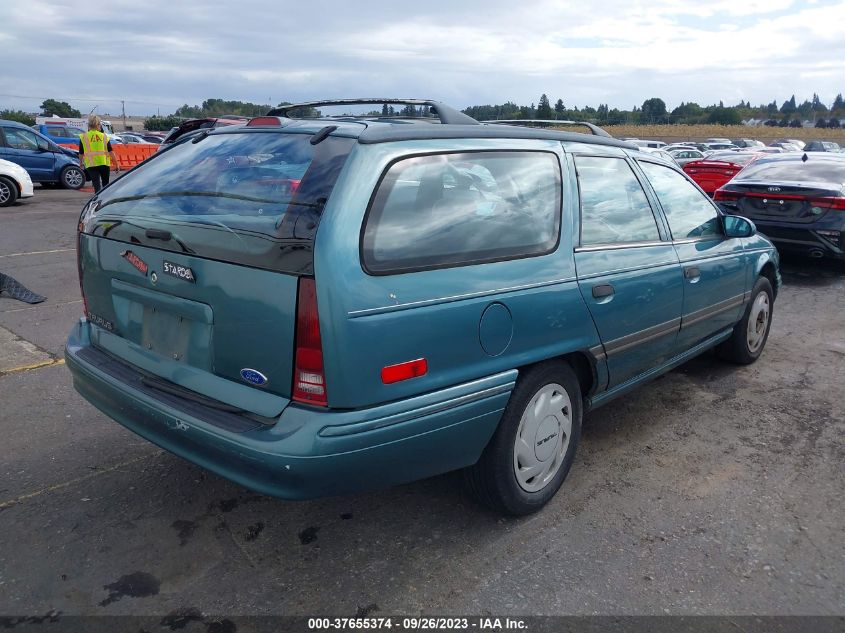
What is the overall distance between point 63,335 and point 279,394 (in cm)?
378

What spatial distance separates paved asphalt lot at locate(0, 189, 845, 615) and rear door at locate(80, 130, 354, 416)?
0.70 m

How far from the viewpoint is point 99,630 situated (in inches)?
92.5

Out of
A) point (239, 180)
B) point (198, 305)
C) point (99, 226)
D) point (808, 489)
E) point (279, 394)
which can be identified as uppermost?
point (239, 180)

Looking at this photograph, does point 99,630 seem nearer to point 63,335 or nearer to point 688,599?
point 688,599

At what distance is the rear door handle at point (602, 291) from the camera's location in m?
3.24

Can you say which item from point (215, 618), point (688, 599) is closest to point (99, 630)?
point (215, 618)

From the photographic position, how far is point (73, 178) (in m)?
17.8

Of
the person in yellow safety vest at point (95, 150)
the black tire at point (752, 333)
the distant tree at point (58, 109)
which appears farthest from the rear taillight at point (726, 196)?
the distant tree at point (58, 109)

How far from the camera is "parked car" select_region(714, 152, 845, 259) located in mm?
8203

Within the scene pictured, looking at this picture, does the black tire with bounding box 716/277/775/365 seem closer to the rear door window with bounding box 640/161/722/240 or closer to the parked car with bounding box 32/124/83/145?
the rear door window with bounding box 640/161/722/240

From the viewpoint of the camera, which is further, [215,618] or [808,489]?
[808,489]

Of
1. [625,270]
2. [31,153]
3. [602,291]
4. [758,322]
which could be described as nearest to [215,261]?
[602,291]

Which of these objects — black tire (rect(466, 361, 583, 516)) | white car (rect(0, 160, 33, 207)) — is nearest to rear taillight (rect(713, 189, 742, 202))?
black tire (rect(466, 361, 583, 516))

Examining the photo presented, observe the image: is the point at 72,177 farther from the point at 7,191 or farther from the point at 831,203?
the point at 831,203
